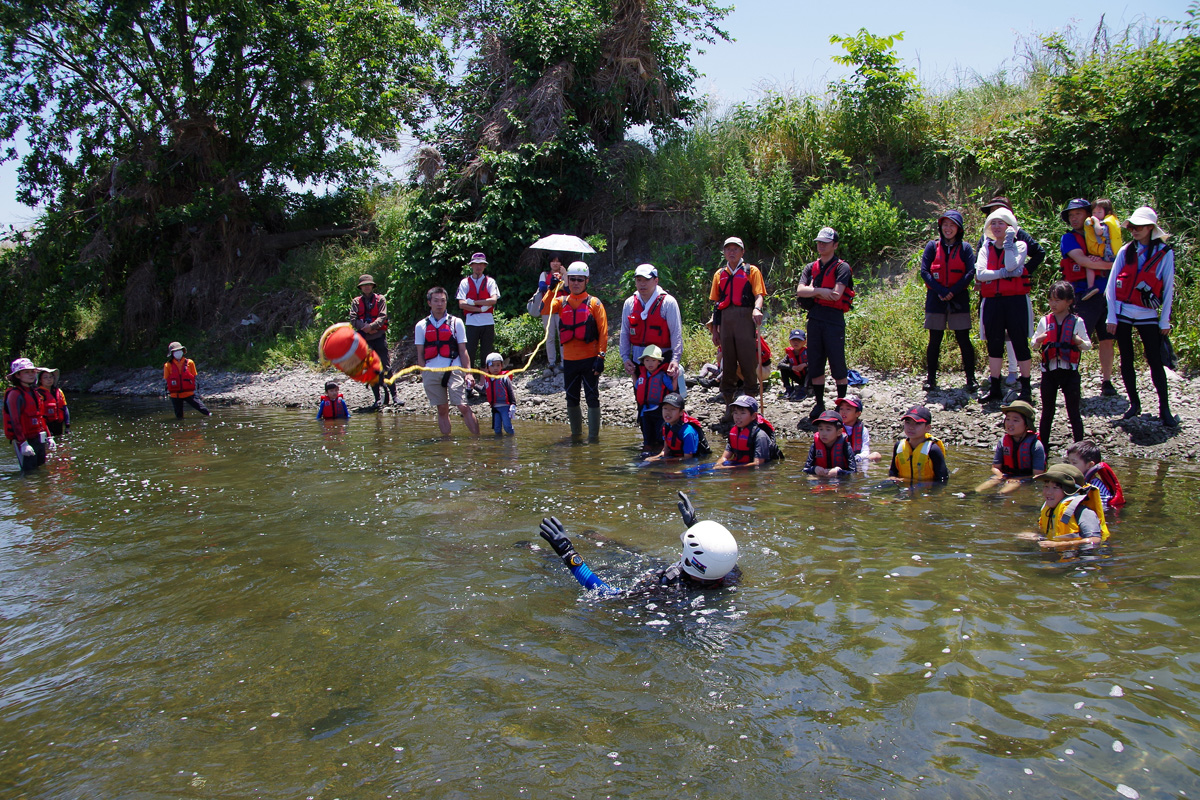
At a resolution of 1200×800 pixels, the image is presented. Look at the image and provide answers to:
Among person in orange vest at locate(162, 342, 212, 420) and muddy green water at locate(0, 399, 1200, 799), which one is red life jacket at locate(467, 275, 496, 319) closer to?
person in orange vest at locate(162, 342, 212, 420)

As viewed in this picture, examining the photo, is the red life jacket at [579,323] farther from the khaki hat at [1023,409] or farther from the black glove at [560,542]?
the black glove at [560,542]

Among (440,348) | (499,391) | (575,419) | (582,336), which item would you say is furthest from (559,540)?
(499,391)

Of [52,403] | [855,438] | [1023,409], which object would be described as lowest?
[855,438]

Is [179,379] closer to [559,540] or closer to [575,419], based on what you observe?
[575,419]

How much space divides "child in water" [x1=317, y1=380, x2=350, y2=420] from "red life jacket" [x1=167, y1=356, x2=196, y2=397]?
2736 mm

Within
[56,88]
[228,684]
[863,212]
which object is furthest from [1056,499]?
[56,88]

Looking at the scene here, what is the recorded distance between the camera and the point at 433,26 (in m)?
21.3

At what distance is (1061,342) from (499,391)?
6.72 m

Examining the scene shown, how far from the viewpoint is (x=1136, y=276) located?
808cm

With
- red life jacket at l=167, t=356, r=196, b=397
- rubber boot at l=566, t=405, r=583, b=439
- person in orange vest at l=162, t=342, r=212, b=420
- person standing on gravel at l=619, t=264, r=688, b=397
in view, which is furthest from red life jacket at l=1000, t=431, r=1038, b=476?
red life jacket at l=167, t=356, r=196, b=397

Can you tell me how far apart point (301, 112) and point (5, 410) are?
12.6 m

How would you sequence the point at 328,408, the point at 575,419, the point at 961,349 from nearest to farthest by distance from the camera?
the point at 961,349
the point at 575,419
the point at 328,408

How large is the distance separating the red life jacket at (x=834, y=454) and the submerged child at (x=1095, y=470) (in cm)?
205

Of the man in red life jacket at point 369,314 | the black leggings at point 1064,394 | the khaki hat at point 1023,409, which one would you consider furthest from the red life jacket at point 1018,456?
the man in red life jacket at point 369,314
